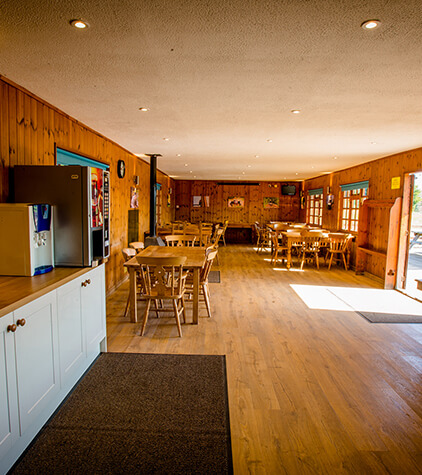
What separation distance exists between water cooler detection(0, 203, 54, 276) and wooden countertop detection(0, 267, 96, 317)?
0.06 m

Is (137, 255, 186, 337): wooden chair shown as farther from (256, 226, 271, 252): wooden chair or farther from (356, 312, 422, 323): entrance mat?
(256, 226, 271, 252): wooden chair

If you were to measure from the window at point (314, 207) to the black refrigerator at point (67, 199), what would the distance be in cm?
884

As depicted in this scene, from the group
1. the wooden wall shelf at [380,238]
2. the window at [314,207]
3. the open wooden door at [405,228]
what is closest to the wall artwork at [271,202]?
the window at [314,207]

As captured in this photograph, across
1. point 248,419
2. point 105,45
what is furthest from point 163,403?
point 105,45

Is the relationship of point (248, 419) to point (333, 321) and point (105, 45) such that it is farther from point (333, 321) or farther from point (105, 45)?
point (105, 45)

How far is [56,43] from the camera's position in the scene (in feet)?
6.51

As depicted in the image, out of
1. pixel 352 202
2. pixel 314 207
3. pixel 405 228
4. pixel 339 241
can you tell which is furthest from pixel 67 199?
pixel 314 207

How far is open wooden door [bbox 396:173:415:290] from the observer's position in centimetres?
561

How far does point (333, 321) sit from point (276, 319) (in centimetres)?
67

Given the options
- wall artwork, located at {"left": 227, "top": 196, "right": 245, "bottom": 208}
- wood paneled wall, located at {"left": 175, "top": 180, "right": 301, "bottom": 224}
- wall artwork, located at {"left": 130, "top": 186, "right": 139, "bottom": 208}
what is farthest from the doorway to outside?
wall artwork, located at {"left": 227, "top": 196, "right": 245, "bottom": 208}

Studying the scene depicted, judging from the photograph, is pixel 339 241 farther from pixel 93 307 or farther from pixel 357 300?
pixel 93 307

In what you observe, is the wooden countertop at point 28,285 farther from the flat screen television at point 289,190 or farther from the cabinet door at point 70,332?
the flat screen television at point 289,190

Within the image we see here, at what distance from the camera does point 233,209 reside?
13.0 m

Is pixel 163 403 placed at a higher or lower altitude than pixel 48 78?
lower
